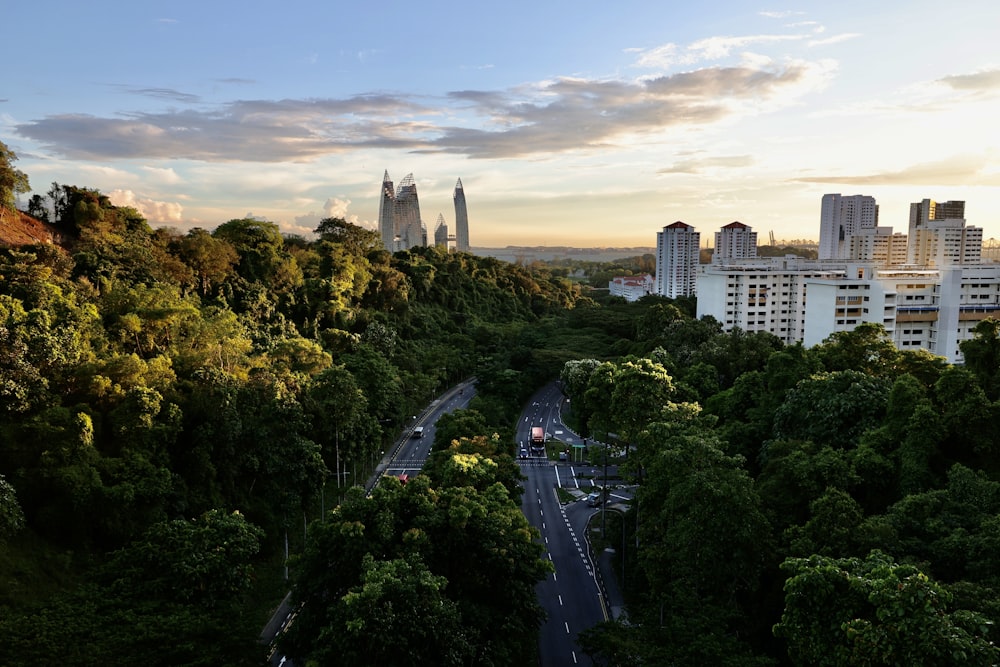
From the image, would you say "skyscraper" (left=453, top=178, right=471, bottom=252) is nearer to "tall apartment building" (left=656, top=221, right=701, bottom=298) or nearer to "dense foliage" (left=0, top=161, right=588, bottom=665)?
"tall apartment building" (left=656, top=221, right=701, bottom=298)

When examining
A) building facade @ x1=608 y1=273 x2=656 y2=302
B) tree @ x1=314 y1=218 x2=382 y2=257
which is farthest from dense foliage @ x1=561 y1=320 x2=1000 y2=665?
building facade @ x1=608 y1=273 x2=656 y2=302

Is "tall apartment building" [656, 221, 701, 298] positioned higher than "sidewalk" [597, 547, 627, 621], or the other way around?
"tall apartment building" [656, 221, 701, 298]

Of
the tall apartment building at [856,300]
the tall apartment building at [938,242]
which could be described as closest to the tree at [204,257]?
Answer: the tall apartment building at [856,300]

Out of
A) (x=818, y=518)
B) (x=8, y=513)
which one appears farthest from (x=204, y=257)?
(x=818, y=518)

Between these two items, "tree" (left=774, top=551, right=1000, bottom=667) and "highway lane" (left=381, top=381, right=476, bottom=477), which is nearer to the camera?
"tree" (left=774, top=551, right=1000, bottom=667)

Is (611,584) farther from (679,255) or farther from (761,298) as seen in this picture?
(679,255)

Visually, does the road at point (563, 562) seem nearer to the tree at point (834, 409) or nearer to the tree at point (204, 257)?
the tree at point (834, 409)

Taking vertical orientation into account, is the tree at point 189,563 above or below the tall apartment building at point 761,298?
below
